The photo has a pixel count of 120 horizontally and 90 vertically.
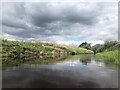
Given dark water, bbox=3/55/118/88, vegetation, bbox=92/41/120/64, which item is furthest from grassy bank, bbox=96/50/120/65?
dark water, bbox=3/55/118/88

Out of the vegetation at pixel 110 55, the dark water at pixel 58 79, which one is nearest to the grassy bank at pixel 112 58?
the vegetation at pixel 110 55

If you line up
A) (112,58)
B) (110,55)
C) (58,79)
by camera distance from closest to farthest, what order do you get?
(58,79), (112,58), (110,55)

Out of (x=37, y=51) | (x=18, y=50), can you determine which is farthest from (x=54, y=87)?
(x=37, y=51)

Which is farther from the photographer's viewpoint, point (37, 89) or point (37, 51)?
point (37, 51)

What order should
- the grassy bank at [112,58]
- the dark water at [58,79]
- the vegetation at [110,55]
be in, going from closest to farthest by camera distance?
the dark water at [58,79]
the grassy bank at [112,58]
the vegetation at [110,55]

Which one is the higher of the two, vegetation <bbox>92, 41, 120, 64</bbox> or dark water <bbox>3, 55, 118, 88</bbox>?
vegetation <bbox>92, 41, 120, 64</bbox>

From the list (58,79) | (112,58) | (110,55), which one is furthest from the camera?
(110,55)

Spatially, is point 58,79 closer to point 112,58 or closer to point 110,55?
point 112,58

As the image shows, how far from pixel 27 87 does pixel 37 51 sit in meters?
55.1

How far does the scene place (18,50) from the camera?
184ft

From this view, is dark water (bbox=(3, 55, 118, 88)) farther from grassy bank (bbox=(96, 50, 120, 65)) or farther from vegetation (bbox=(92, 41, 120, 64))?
vegetation (bbox=(92, 41, 120, 64))

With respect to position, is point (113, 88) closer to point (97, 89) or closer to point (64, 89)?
point (97, 89)

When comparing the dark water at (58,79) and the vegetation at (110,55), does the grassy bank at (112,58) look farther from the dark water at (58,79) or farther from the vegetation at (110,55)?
the dark water at (58,79)

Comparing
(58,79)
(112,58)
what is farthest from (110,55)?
(58,79)
